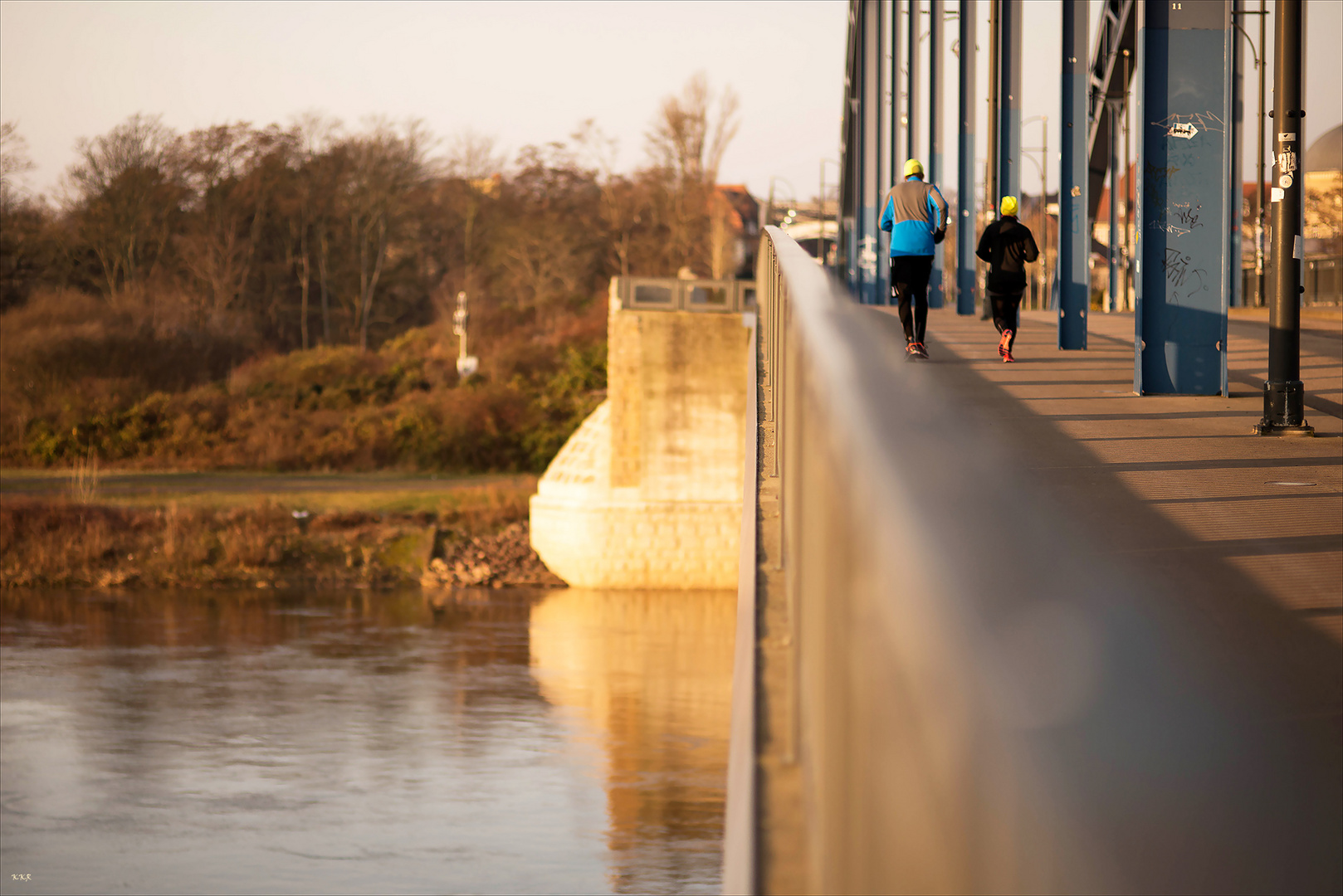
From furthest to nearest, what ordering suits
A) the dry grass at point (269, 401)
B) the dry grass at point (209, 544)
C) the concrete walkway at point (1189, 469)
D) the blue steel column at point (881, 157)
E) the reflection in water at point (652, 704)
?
the dry grass at point (269, 401) < the dry grass at point (209, 544) < the blue steel column at point (881, 157) < the reflection in water at point (652, 704) < the concrete walkway at point (1189, 469)

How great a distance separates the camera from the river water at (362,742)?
2456 centimetres

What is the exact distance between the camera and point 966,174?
22141 millimetres

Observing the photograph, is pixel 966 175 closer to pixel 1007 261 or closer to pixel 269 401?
pixel 1007 261

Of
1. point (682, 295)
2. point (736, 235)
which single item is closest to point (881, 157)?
point (682, 295)

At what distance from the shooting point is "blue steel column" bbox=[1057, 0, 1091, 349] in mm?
14852

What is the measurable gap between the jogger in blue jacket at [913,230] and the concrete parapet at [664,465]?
28.5m

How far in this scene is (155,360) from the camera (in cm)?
6009

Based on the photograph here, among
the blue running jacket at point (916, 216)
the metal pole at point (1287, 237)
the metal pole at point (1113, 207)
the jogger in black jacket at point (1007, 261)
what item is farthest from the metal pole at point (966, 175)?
the metal pole at point (1287, 237)

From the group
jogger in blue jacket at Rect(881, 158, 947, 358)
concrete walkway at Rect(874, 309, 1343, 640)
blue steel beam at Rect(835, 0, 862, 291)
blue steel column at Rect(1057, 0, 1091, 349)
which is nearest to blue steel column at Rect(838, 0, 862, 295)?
blue steel beam at Rect(835, 0, 862, 291)

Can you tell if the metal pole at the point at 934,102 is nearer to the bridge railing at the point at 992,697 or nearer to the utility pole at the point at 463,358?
the bridge railing at the point at 992,697

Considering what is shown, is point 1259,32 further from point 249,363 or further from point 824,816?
point 249,363

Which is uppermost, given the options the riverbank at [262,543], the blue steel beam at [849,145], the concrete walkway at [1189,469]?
the blue steel beam at [849,145]

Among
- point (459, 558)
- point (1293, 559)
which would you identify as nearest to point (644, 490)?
point (459, 558)

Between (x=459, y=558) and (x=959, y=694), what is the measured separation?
43.5 metres
